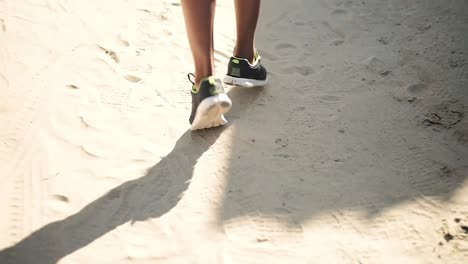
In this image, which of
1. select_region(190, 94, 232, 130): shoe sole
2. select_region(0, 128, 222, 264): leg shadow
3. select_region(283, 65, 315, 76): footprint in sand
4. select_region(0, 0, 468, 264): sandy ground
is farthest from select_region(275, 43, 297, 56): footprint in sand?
select_region(0, 128, 222, 264): leg shadow

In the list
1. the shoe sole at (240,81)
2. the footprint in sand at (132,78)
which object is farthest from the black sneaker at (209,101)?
the footprint in sand at (132,78)

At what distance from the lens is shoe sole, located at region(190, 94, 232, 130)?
1950 millimetres

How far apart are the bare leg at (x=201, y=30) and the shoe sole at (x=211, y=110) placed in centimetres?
15

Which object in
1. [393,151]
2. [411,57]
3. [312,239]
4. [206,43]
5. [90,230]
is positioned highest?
[206,43]

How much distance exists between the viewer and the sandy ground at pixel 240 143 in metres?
1.62

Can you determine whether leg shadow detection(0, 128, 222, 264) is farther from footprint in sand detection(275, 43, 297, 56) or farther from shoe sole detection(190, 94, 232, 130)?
footprint in sand detection(275, 43, 297, 56)

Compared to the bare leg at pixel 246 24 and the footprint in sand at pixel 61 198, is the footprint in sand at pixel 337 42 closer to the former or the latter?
the bare leg at pixel 246 24

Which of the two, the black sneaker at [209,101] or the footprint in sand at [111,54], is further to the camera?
the footprint in sand at [111,54]

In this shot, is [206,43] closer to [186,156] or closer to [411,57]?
[186,156]

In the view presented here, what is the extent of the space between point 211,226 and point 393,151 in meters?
0.93

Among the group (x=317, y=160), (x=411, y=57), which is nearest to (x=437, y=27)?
(x=411, y=57)

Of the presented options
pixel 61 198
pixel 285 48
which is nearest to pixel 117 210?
pixel 61 198

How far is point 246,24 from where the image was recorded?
7.39ft

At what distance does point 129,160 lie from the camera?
2006 mm
